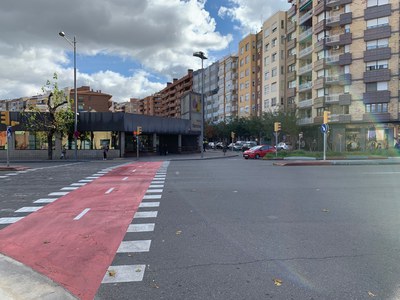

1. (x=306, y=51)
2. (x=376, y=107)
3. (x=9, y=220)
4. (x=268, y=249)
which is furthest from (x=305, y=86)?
(x=268, y=249)

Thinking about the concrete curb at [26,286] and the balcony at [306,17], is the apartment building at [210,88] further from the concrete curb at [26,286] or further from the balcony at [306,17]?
the concrete curb at [26,286]

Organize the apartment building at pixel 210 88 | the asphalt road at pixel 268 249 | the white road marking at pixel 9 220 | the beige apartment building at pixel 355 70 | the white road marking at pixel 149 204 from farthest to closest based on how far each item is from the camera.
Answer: the apartment building at pixel 210 88 < the beige apartment building at pixel 355 70 < the white road marking at pixel 149 204 < the white road marking at pixel 9 220 < the asphalt road at pixel 268 249

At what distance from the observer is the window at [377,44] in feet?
153

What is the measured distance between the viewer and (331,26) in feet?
171

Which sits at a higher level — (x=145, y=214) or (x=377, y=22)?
(x=377, y=22)

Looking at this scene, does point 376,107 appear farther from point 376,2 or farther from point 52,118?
point 52,118

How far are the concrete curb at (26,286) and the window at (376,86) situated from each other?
50.9m

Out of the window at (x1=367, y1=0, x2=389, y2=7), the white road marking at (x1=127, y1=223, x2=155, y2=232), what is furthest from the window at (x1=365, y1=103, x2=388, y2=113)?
the white road marking at (x1=127, y1=223, x2=155, y2=232)

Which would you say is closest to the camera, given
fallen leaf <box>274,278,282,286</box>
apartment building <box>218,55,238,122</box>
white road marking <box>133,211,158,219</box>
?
fallen leaf <box>274,278,282,286</box>

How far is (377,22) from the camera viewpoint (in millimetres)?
47281

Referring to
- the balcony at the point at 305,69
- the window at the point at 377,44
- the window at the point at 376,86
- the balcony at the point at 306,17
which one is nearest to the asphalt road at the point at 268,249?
the window at the point at 376,86

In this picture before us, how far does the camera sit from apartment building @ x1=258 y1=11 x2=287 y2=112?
6738 centimetres

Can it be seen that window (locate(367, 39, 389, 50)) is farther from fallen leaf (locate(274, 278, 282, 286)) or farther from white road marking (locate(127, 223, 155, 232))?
fallen leaf (locate(274, 278, 282, 286))

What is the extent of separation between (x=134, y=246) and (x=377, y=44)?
51080mm
